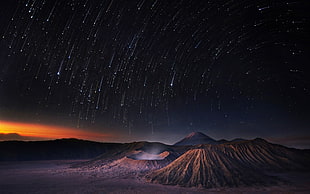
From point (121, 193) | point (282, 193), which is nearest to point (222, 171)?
point (282, 193)

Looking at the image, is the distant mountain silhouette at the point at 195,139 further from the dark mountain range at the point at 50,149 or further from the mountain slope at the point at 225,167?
the mountain slope at the point at 225,167

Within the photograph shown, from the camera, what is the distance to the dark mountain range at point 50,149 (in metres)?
132

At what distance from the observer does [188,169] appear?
49.1 meters

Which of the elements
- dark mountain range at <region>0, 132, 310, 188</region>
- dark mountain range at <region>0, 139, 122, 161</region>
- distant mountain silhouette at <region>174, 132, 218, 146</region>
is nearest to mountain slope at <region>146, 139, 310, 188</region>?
dark mountain range at <region>0, 132, 310, 188</region>

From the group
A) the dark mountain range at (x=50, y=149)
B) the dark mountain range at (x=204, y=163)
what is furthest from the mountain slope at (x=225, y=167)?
the dark mountain range at (x=50, y=149)

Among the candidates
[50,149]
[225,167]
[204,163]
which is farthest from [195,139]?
[225,167]

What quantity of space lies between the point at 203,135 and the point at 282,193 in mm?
134531

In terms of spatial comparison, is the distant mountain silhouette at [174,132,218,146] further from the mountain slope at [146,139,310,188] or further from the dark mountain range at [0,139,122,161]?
the mountain slope at [146,139,310,188]

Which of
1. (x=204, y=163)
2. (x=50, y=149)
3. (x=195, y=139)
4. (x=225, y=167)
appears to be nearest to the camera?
(x=225, y=167)

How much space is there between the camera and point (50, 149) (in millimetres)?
151375

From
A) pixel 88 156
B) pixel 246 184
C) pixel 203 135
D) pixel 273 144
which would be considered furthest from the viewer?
pixel 203 135

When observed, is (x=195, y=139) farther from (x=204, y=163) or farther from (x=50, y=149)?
(x=204, y=163)

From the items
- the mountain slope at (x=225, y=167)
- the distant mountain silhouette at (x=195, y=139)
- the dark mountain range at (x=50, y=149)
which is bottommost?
the mountain slope at (x=225, y=167)

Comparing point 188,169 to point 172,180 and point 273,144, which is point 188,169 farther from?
point 273,144
